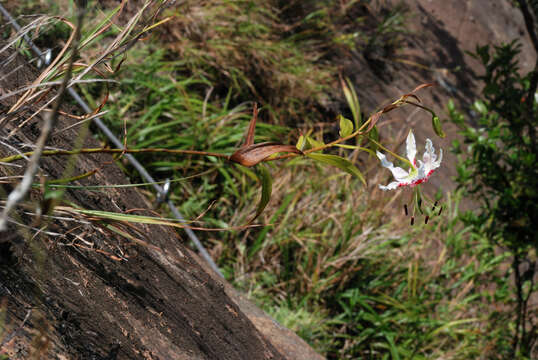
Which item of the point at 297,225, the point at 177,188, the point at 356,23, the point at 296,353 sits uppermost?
the point at 356,23

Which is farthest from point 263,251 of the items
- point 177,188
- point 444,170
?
point 444,170

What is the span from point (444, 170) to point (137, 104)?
105 inches

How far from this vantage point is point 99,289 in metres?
0.97

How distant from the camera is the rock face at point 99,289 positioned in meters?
0.79

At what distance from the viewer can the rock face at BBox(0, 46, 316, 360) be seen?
79 cm

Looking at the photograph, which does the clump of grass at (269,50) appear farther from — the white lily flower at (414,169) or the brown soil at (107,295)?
the white lily flower at (414,169)

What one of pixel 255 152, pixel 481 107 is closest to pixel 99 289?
pixel 255 152

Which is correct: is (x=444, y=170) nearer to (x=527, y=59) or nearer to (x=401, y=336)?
(x=401, y=336)

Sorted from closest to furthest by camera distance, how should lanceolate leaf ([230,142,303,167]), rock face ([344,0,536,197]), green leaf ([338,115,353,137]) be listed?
1. lanceolate leaf ([230,142,303,167])
2. green leaf ([338,115,353,137])
3. rock face ([344,0,536,197])

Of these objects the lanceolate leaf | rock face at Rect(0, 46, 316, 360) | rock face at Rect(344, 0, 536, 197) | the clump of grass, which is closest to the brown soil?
rock face at Rect(0, 46, 316, 360)

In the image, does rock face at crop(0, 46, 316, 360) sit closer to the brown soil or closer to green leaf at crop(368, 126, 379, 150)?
the brown soil

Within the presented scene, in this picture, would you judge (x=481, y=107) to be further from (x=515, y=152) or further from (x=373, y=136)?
(x=373, y=136)

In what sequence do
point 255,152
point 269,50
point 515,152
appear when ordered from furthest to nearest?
point 269,50 → point 515,152 → point 255,152

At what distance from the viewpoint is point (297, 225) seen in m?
2.93
